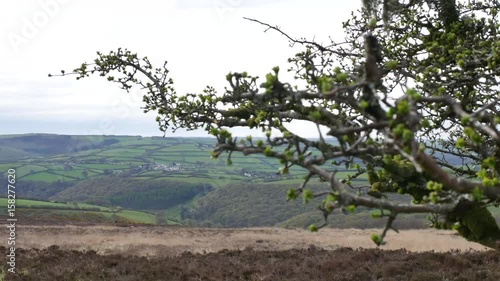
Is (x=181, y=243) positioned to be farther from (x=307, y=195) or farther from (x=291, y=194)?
(x=307, y=195)

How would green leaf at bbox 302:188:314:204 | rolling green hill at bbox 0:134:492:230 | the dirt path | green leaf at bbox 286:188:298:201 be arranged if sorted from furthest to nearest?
rolling green hill at bbox 0:134:492:230 < the dirt path < green leaf at bbox 286:188:298:201 < green leaf at bbox 302:188:314:204

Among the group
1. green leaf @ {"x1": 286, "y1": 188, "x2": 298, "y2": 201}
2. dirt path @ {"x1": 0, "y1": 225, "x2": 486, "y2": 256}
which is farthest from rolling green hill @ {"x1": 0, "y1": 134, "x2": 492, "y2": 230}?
green leaf @ {"x1": 286, "y1": 188, "x2": 298, "y2": 201}

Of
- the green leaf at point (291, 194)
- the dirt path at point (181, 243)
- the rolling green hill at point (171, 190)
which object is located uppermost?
the green leaf at point (291, 194)

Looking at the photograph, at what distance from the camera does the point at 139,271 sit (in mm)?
17094

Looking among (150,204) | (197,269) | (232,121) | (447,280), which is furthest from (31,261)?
(150,204)

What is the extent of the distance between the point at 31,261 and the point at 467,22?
17.5 m

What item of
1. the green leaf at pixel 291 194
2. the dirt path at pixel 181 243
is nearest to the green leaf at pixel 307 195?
the green leaf at pixel 291 194

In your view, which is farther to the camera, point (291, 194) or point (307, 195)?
point (291, 194)

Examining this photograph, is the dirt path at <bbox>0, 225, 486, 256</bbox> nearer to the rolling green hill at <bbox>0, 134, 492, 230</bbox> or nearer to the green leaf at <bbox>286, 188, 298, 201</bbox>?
the green leaf at <bbox>286, 188, 298, 201</bbox>

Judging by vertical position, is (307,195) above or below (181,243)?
above

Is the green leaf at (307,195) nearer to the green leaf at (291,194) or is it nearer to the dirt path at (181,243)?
the green leaf at (291,194)

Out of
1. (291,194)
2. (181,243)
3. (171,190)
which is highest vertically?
(291,194)

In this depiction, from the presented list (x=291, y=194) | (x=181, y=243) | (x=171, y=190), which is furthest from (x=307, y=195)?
(x=171, y=190)

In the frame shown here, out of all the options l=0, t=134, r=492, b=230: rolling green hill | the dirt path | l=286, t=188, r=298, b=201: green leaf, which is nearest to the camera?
l=286, t=188, r=298, b=201: green leaf
